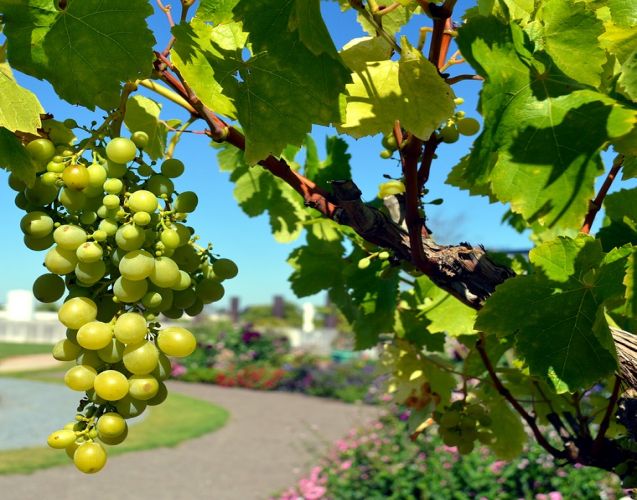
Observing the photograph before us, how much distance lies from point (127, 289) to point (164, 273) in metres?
0.05

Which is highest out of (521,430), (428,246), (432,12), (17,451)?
(17,451)

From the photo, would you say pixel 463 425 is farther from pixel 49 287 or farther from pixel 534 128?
pixel 49 287

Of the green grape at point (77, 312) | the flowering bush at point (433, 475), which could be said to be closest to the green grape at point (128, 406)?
the green grape at point (77, 312)

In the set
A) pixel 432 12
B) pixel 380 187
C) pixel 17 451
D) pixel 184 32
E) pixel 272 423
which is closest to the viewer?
pixel 432 12

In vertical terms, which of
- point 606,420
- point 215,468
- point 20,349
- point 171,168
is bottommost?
point 606,420

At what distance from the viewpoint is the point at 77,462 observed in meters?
0.86

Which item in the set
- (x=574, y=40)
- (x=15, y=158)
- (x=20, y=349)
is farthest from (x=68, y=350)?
(x=20, y=349)

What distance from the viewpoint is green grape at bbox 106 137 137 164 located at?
89 cm

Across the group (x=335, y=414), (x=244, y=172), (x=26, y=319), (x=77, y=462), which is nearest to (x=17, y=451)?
(x=335, y=414)

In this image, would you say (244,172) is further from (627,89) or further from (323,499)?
(323,499)

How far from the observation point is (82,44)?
86cm

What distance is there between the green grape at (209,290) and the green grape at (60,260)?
0.66 ft

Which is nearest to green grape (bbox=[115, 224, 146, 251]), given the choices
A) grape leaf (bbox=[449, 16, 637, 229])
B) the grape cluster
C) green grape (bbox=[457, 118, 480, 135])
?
grape leaf (bbox=[449, 16, 637, 229])

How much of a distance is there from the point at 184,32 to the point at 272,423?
40.6 ft
